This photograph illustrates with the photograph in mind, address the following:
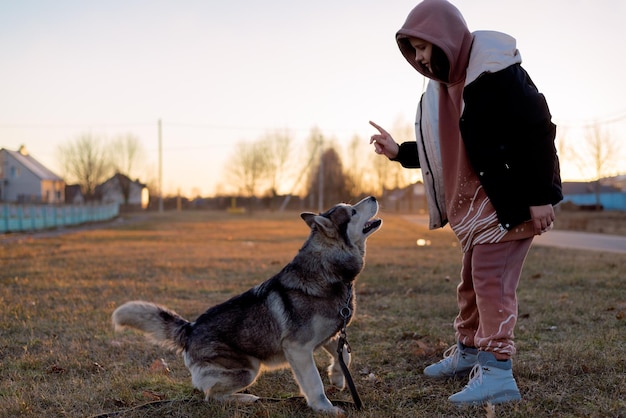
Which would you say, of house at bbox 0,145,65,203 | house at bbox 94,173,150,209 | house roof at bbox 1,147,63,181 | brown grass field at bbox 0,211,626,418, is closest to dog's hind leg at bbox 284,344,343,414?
brown grass field at bbox 0,211,626,418

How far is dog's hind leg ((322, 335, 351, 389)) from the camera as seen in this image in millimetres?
4387

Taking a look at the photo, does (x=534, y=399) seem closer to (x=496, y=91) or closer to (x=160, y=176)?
(x=496, y=91)

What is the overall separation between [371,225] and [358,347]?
1770mm

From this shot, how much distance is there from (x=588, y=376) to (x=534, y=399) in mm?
713

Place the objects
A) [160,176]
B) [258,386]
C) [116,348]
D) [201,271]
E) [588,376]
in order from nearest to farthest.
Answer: [588,376] → [258,386] → [116,348] → [201,271] → [160,176]

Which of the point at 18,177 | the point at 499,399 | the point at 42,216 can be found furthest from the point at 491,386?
the point at 18,177

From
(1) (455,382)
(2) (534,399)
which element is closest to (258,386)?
(1) (455,382)

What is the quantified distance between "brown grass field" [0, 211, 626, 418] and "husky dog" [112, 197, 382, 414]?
22 cm

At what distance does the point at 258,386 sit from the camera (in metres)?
4.61

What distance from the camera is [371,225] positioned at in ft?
14.6

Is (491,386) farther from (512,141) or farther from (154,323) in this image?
(154,323)

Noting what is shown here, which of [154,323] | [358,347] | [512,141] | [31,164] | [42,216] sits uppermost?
[31,164]

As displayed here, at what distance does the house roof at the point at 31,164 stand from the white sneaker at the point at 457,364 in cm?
7433

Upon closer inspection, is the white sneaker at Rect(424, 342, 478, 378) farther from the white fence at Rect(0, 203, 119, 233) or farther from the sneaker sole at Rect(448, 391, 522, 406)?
the white fence at Rect(0, 203, 119, 233)
